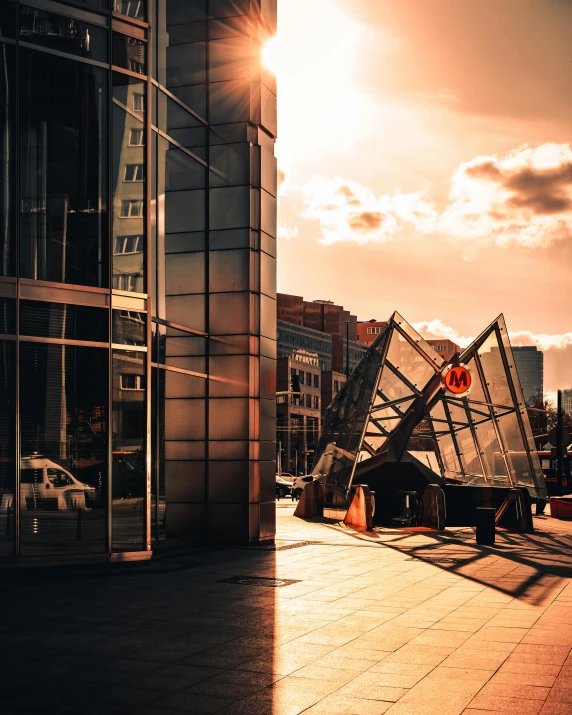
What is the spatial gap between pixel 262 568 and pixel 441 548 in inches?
227

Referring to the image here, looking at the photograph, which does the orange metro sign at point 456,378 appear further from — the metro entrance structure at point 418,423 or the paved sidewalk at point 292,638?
the paved sidewalk at point 292,638

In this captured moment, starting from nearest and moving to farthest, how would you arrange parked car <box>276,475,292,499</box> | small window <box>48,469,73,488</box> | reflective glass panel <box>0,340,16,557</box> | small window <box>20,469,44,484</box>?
1. reflective glass panel <box>0,340,16,557</box>
2. small window <box>20,469,44,484</box>
3. small window <box>48,469,73,488</box>
4. parked car <box>276,475,292,499</box>

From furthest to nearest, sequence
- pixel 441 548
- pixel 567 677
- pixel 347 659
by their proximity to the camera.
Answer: pixel 441 548 < pixel 347 659 < pixel 567 677

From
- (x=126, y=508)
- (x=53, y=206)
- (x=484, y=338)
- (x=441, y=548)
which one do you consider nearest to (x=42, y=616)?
(x=126, y=508)

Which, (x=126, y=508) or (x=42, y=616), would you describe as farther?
(x=126, y=508)

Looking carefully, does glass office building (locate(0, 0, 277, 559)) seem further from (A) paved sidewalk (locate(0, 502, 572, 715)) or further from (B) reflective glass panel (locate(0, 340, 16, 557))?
(A) paved sidewalk (locate(0, 502, 572, 715))

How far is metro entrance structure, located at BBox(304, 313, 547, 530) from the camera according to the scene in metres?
28.6

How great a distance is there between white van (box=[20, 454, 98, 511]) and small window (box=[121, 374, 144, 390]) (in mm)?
2205

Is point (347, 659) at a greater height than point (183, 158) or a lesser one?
lesser

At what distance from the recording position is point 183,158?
23.1 meters

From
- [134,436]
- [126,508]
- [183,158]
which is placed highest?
[183,158]

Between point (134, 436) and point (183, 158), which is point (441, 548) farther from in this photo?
point (183, 158)

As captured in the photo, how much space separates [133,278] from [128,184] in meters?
1.95

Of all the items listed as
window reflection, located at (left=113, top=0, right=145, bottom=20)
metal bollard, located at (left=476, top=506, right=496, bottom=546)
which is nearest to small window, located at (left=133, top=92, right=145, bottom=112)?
window reflection, located at (left=113, top=0, right=145, bottom=20)
